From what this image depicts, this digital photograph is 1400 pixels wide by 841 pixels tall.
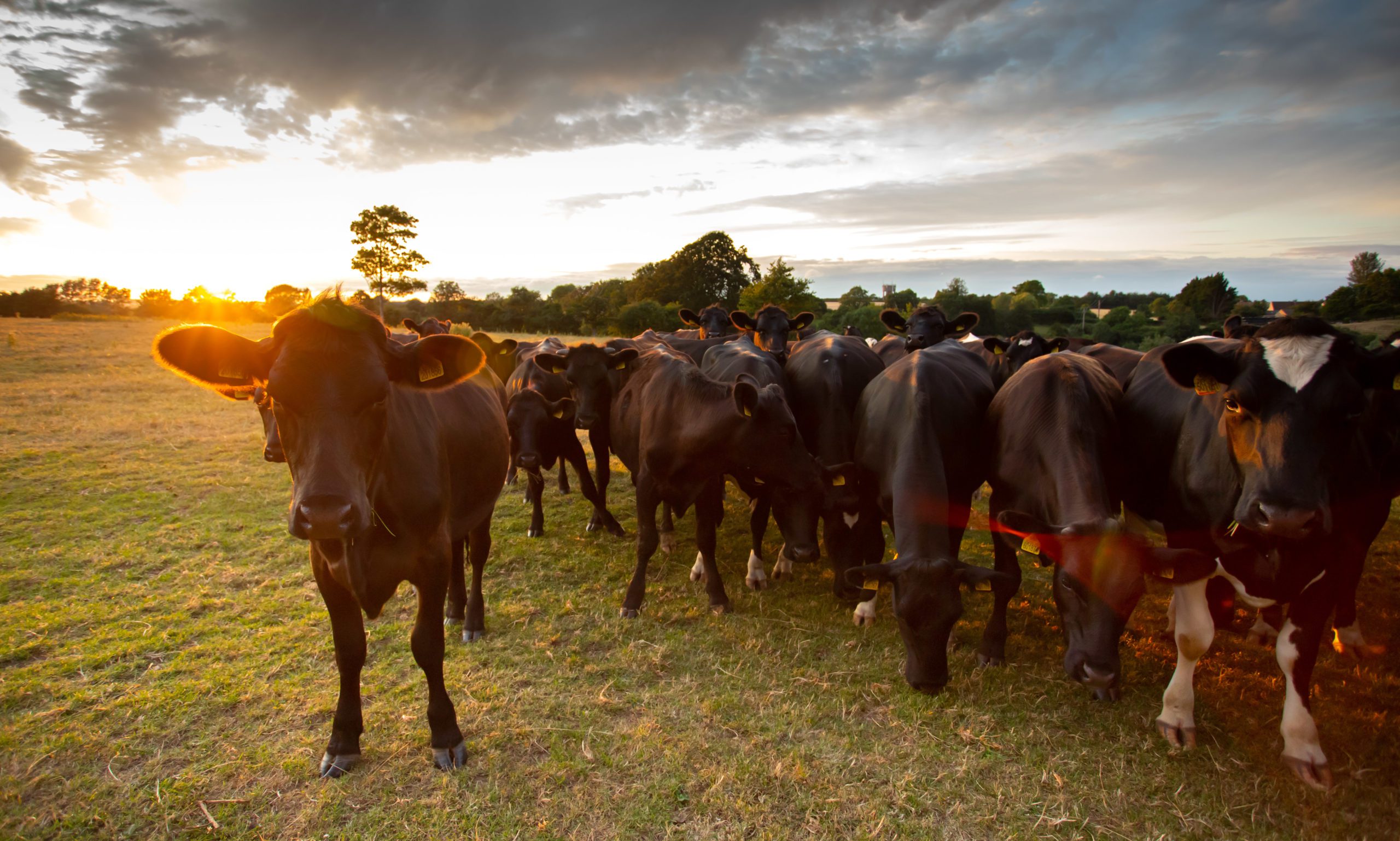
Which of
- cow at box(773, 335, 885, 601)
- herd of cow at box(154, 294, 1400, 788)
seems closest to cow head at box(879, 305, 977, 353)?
cow at box(773, 335, 885, 601)

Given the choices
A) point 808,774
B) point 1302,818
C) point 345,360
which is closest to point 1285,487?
point 1302,818

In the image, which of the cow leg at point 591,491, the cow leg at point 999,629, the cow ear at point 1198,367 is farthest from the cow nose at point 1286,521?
the cow leg at point 591,491

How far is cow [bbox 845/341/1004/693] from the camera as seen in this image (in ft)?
12.8

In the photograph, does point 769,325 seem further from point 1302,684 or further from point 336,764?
point 336,764

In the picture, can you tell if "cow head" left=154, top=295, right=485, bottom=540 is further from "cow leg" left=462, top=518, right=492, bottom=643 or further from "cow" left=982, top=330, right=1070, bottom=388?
"cow" left=982, top=330, right=1070, bottom=388

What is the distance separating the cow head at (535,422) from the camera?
283 inches

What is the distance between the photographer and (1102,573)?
3.47 metres

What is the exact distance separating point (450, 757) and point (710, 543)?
2.79m

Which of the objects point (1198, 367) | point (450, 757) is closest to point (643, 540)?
point (450, 757)

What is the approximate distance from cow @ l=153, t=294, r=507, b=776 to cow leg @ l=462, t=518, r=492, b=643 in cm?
84

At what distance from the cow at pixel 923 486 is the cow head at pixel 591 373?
2.76 meters

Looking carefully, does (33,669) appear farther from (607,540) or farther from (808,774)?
(808,774)

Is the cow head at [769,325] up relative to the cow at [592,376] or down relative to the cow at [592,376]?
up

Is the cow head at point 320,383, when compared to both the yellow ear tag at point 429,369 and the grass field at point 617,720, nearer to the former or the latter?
the yellow ear tag at point 429,369
